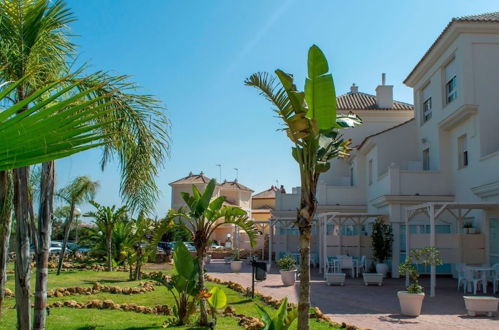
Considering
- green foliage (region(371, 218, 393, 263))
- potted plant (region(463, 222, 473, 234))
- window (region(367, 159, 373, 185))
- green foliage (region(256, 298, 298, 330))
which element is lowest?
green foliage (region(256, 298, 298, 330))

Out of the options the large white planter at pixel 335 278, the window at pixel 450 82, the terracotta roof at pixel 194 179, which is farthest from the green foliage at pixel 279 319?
the terracotta roof at pixel 194 179

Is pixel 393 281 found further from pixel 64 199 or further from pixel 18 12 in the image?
pixel 18 12

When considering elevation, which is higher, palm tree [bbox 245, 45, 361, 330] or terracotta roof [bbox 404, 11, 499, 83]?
terracotta roof [bbox 404, 11, 499, 83]

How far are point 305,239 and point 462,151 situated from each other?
17.2 m

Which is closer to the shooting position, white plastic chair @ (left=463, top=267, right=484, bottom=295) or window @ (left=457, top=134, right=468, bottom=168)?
white plastic chair @ (left=463, top=267, right=484, bottom=295)

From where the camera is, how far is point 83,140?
2.40m

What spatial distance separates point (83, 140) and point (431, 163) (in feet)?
81.6

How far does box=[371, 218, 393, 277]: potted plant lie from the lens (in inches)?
937

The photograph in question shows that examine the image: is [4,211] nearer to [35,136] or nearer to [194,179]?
[35,136]

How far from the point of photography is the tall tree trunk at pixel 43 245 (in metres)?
7.34

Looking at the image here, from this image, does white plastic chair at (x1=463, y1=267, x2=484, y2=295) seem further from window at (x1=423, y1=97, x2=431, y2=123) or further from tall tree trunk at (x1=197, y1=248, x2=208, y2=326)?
tall tree trunk at (x1=197, y1=248, x2=208, y2=326)

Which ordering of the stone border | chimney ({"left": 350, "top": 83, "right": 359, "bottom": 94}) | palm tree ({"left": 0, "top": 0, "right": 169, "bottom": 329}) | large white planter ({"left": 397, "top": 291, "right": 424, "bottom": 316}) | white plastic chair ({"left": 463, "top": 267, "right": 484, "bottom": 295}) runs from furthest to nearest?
1. chimney ({"left": 350, "top": 83, "right": 359, "bottom": 94})
2. white plastic chair ({"left": 463, "top": 267, "right": 484, "bottom": 295})
3. large white planter ({"left": 397, "top": 291, "right": 424, "bottom": 316})
4. the stone border
5. palm tree ({"left": 0, "top": 0, "right": 169, "bottom": 329})

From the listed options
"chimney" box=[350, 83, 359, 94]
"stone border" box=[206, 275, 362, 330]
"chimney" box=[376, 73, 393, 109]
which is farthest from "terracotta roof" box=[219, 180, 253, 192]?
"stone border" box=[206, 275, 362, 330]

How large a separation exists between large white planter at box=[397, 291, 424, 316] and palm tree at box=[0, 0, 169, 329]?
7.98 metres
